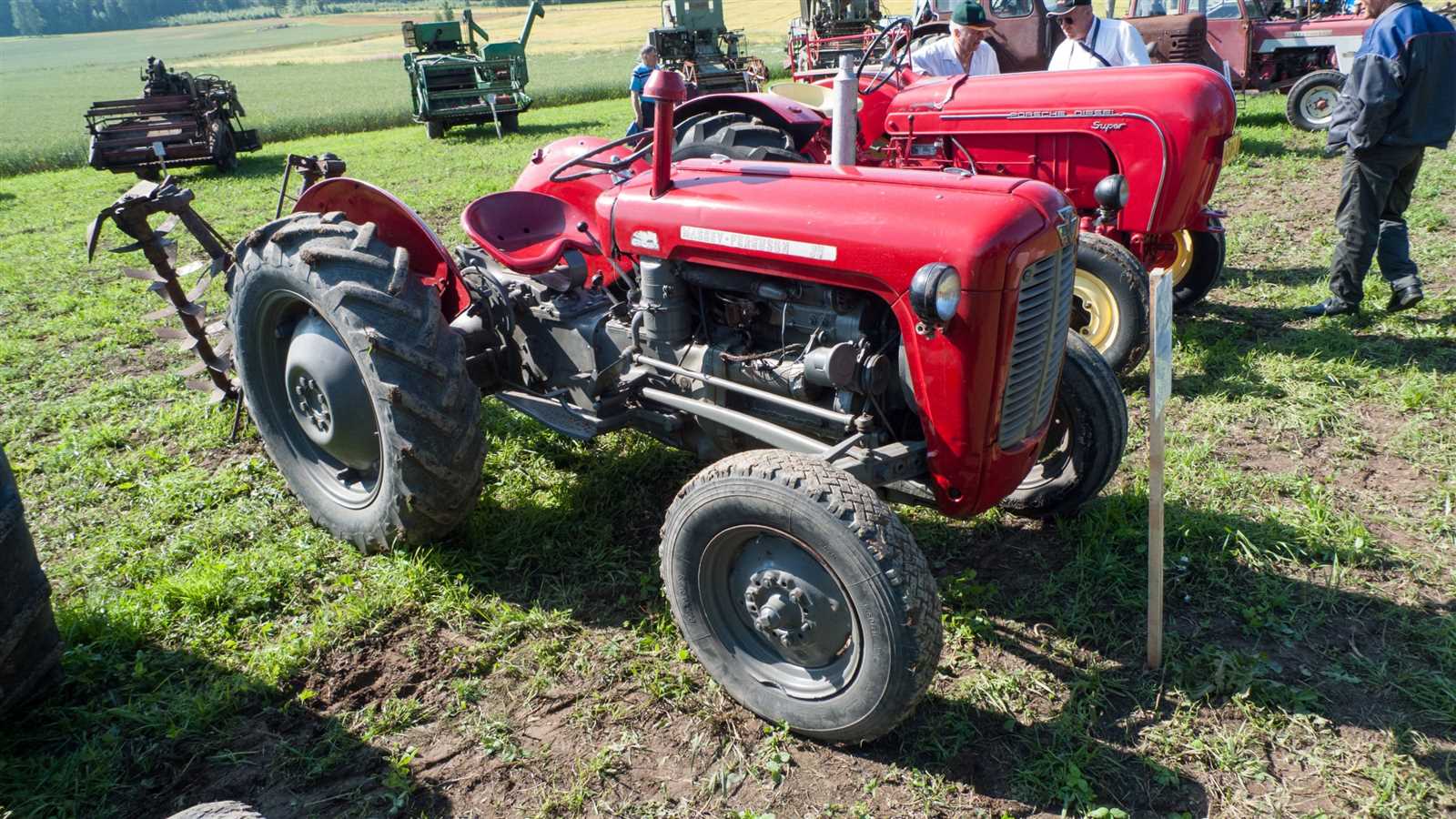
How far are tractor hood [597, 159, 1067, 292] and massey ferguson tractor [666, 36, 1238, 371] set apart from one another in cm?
89

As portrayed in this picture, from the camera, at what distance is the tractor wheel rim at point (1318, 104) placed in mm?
11133

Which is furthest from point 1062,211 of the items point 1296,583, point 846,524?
point 1296,583

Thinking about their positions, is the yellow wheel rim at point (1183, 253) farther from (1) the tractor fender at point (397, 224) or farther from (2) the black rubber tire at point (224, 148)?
(2) the black rubber tire at point (224, 148)

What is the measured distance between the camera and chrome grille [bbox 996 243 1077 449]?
2557 millimetres

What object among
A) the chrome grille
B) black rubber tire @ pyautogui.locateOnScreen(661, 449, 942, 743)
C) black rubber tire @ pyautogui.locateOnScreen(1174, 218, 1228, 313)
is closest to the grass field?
black rubber tire @ pyautogui.locateOnScreen(661, 449, 942, 743)

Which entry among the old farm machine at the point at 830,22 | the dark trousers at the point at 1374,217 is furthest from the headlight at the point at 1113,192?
the old farm machine at the point at 830,22

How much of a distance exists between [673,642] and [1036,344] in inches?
57.9

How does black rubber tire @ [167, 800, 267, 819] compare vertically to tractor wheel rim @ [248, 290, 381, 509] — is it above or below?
below

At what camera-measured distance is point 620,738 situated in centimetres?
259

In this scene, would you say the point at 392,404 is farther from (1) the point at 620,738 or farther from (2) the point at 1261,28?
(2) the point at 1261,28

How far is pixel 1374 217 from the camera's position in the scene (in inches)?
205

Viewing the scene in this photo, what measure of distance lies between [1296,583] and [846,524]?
1.88 meters

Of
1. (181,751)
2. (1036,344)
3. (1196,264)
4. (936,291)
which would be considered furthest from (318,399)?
(1196,264)

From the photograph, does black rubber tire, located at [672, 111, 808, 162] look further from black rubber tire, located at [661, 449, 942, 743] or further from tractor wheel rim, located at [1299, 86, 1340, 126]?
tractor wheel rim, located at [1299, 86, 1340, 126]
